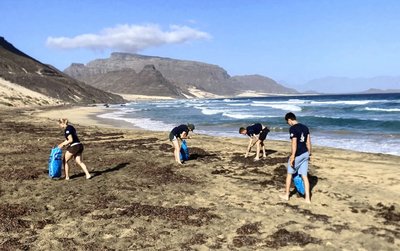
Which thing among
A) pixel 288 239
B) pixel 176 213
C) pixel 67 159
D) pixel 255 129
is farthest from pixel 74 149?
pixel 288 239

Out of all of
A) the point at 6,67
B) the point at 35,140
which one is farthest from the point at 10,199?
the point at 6,67

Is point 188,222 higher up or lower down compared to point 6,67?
lower down

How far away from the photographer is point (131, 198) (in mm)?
10047

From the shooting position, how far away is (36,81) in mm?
107188

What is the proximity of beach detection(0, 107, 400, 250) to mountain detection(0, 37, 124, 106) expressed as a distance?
7938 centimetres

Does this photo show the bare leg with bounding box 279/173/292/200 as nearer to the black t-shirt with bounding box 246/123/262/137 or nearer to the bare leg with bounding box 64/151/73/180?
the black t-shirt with bounding box 246/123/262/137

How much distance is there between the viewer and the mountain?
101625mm

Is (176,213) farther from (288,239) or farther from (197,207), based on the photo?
(288,239)

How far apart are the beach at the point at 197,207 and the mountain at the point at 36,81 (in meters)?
79.4

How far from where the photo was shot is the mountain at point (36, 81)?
102 metres

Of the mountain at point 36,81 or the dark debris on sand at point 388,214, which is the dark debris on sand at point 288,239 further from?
the mountain at point 36,81

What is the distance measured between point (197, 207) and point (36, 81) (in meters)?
107

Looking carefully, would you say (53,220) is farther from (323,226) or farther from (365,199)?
(365,199)

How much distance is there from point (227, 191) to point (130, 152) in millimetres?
7742
